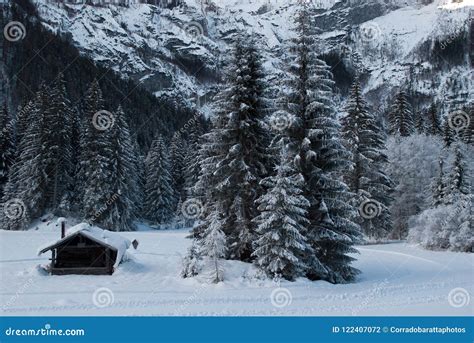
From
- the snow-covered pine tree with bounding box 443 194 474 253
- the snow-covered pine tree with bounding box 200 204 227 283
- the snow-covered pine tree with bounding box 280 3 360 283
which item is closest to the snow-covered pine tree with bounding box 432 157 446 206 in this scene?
the snow-covered pine tree with bounding box 443 194 474 253

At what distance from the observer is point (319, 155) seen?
22.4m

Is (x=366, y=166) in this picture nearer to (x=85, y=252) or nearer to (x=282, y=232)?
(x=282, y=232)

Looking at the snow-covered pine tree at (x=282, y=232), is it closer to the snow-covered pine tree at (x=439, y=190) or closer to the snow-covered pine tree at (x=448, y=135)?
the snow-covered pine tree at (x=439, y=190)

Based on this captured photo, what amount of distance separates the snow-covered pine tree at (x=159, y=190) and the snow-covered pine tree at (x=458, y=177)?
3170 centimetres

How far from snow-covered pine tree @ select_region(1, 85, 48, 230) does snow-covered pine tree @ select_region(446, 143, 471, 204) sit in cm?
3807

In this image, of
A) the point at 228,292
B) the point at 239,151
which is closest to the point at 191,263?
the point at 228,292

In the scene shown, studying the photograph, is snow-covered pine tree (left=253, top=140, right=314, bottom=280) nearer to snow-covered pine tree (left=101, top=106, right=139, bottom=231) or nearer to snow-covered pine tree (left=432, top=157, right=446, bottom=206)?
snow-covered pine tree (left=432, top=157, right=446, bottom=206)

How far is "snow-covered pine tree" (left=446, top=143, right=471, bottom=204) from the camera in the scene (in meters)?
38.7

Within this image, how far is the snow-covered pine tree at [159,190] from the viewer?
2231 inches

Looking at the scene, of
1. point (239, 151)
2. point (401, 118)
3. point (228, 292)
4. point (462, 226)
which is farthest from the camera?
point (401, 118)

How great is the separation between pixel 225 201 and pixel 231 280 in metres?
4.50

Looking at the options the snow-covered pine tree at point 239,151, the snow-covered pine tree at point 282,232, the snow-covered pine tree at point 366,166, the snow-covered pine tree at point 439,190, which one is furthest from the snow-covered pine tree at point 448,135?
the snow-covered pine tree at point 282,232

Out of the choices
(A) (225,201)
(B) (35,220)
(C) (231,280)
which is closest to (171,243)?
(A) (225,201)

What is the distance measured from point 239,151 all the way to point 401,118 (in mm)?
39897
